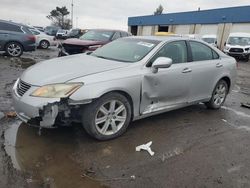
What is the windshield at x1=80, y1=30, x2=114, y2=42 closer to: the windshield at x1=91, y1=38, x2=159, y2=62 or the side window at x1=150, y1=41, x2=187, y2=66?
the windshield at x1=91, y1=38, x2=159, y2=62

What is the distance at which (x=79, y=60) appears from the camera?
4961 mm

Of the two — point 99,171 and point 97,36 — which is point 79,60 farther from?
point 97,36

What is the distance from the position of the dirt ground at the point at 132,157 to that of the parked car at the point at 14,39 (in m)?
9.06

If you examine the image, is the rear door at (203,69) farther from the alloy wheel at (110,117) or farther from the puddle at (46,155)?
the puddle at (46,155)

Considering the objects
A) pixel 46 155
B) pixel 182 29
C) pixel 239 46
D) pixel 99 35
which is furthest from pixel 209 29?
pixel 46 155

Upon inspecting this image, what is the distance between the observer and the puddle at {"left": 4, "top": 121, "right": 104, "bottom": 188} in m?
3.21

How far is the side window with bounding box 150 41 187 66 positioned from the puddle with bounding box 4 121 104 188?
6.66ft

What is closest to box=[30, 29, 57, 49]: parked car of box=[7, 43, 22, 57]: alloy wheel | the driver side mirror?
box=[7, 43, 22, 57]: alloy wheel

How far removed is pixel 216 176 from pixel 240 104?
4055 millimetres

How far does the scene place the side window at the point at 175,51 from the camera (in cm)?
498

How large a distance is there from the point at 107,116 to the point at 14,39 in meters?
10.9

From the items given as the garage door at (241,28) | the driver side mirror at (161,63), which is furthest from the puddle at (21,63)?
the garage door at (241,28)

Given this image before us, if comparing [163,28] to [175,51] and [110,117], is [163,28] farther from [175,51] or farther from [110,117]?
[110,117]

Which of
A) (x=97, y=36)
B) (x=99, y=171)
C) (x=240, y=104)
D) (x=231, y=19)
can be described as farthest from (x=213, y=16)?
(x=99, y=171)
